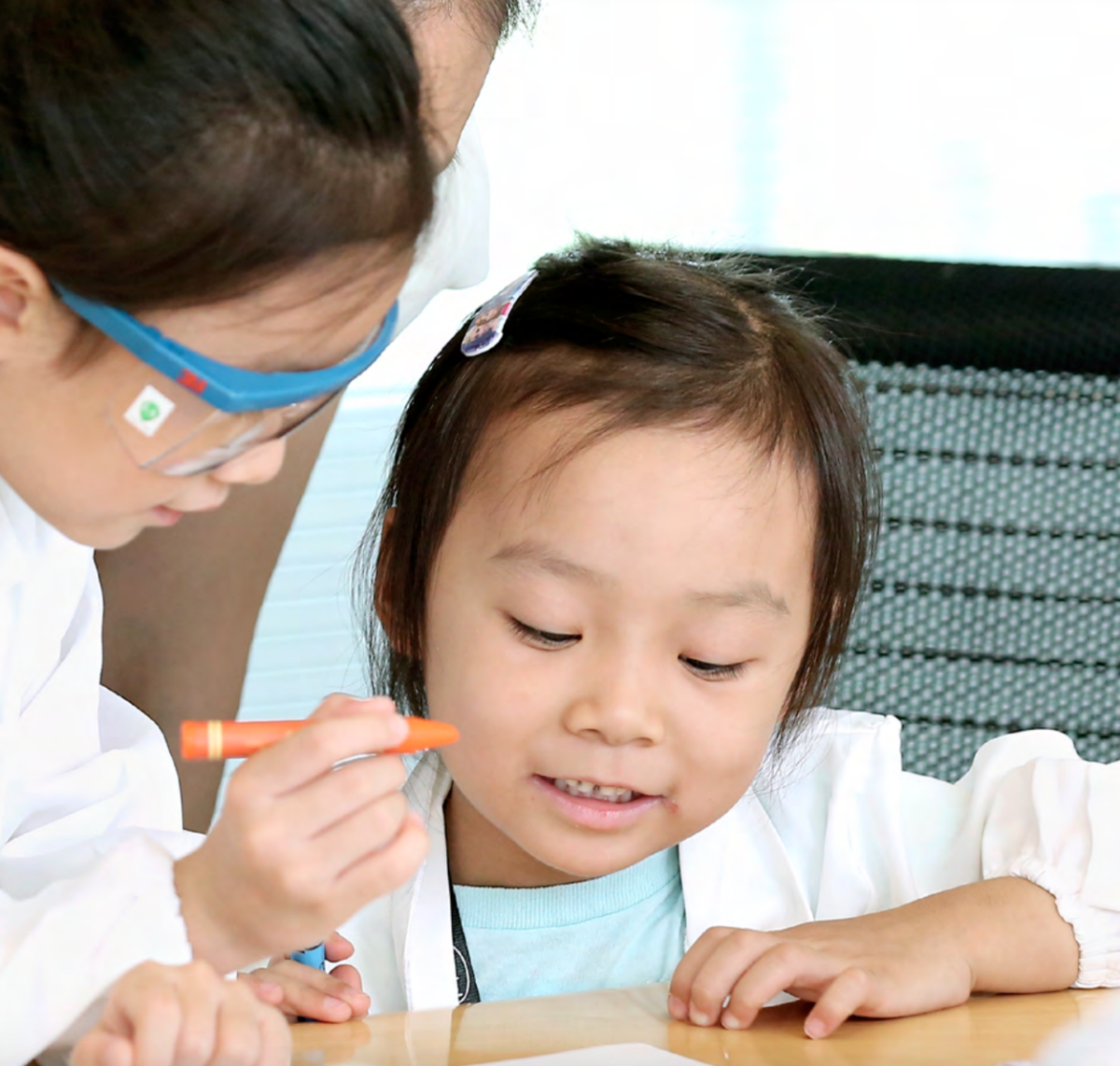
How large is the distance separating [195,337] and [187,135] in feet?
0.33

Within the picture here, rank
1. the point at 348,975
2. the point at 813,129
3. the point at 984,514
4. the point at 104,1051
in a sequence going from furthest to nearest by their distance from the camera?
the point at 813,129, the point at 984,514, the point at 348,975, the point at 104,1051

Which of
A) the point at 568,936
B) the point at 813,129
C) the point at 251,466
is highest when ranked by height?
the point at 251,466

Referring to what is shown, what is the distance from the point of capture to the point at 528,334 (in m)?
1.13

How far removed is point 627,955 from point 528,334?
45 centimetres

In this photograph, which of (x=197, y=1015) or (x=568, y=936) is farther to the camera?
(x=568, y=936)

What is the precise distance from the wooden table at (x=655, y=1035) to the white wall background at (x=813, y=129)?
5.16 feet

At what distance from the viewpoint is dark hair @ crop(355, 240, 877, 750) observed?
108 cm

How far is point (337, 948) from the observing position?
1.03 metres

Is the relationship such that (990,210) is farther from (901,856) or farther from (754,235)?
(901,856)

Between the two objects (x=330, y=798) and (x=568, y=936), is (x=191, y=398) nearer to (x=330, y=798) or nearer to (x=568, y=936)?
(x=330, y=798)

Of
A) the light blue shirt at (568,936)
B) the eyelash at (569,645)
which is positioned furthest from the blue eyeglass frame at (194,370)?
the light blue shirt at (568,936)

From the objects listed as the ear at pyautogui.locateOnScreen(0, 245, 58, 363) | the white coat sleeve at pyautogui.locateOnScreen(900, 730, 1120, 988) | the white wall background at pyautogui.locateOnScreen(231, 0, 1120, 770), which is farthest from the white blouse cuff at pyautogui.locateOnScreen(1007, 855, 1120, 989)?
the white wall background at pyautogui.locateOnScreen(231, 0, 1120, 770)

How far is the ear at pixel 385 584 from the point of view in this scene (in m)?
1.18

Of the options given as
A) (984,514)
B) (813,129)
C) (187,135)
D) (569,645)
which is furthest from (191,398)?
(813,129)
